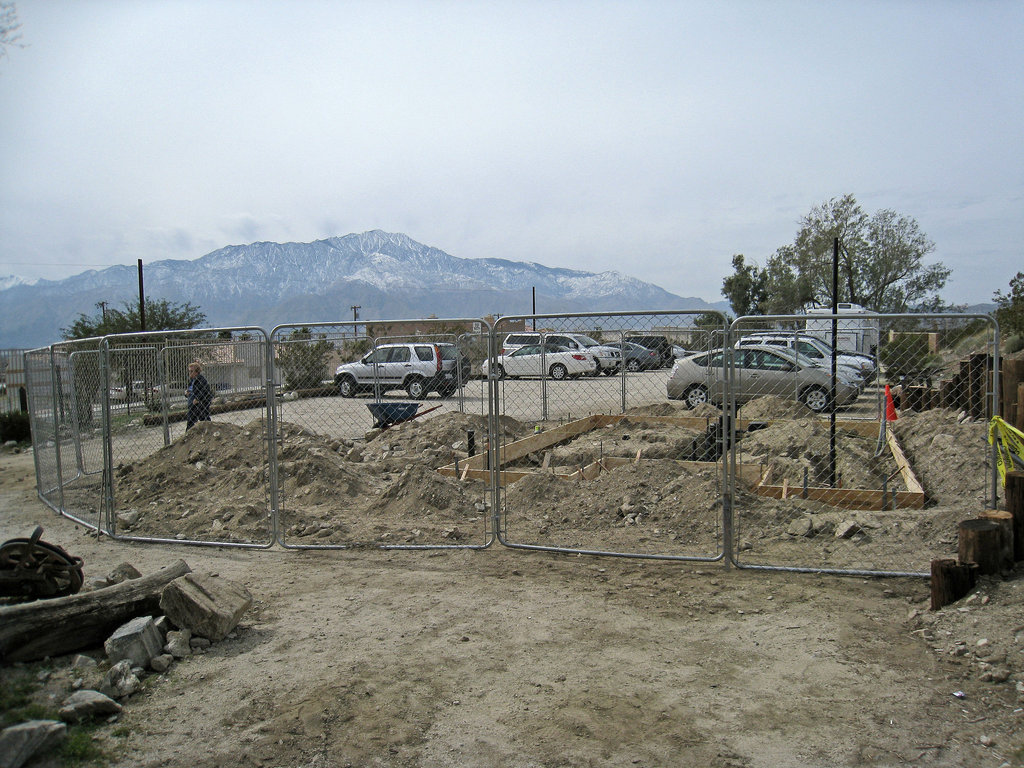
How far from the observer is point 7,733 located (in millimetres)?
2953

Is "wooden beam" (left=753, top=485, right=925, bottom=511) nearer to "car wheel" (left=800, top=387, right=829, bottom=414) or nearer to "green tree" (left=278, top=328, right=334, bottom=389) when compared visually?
"green tree" (left=278, top=328, right=334, bottom=389)

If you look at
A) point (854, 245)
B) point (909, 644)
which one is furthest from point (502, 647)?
point (854, 245)

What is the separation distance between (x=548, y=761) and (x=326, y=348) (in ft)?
19.7

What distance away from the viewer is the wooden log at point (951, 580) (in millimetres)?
4504

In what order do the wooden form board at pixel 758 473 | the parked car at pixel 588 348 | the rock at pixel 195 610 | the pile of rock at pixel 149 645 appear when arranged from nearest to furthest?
the pile of rock at pixel 149 645, the rock at pixel 195 610, the wooden form board at pixel 758 473, the parked car at pixel 588 348

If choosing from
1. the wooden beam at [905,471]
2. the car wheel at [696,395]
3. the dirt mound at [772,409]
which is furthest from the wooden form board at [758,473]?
the car wheel at [696,395]

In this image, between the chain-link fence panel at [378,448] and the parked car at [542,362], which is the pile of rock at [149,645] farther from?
the parked car at [542,362]

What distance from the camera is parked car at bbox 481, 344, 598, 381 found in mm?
14609

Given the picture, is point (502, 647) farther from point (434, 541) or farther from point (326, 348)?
point (326, 348)

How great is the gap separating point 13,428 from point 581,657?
16.4 m

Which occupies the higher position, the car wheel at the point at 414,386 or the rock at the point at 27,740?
the car wheel at the point at 414,386

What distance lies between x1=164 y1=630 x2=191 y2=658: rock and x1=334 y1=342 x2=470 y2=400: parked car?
553 centimetres

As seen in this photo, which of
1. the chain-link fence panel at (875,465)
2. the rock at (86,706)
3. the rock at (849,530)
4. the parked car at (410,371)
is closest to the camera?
the rock at (86,706)

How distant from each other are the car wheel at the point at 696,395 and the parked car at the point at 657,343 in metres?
2.38
